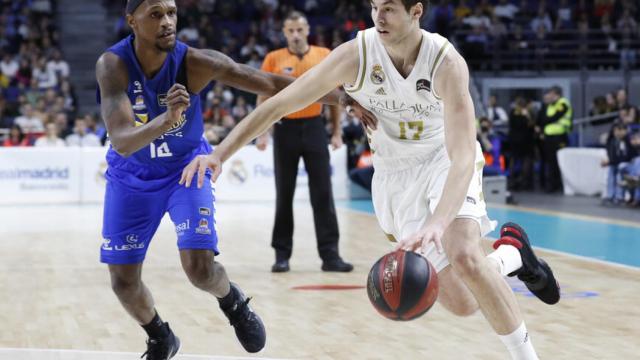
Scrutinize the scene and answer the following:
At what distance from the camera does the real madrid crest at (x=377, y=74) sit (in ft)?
14.3

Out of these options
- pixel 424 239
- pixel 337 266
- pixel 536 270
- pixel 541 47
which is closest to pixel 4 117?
pixel 541 47

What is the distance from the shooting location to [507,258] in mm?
5207

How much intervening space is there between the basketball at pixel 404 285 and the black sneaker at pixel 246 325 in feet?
4.37

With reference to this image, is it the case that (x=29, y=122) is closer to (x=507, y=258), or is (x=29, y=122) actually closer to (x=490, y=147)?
(x=490, y=147)

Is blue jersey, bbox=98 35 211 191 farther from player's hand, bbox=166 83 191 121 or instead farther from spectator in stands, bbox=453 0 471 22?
spectator in stands, bbox=453 0 471 22

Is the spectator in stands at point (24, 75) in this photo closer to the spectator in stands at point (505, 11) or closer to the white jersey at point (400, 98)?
the spectator in stands at point (505, 11)

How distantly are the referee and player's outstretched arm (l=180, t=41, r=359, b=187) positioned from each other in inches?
149

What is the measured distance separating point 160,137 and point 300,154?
3.69 m

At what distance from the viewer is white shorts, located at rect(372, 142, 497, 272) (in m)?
4.54

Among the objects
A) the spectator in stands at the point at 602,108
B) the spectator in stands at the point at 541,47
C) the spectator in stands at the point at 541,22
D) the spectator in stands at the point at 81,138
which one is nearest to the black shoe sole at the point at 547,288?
the spectator in stands at the point at 81,138

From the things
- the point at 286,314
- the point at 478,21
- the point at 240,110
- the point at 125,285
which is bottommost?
the point at 286,314

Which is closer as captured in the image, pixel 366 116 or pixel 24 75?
pixel 366 116

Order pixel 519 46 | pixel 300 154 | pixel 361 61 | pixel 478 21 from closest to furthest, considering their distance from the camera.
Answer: pixel 361 61 → pixel 300 154 → pixel 519 46 → pixel 478 21

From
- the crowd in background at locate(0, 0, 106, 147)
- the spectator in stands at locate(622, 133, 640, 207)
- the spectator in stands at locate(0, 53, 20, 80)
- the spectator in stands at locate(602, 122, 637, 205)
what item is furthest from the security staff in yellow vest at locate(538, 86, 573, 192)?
the spectator in stands at locate(0, 53, 20, 80)
